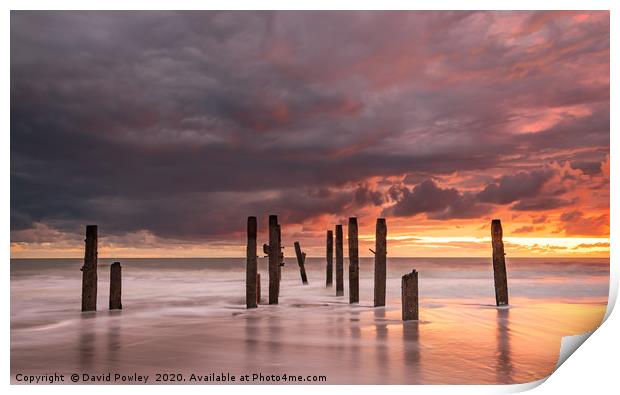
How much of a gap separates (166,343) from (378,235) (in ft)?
18.6

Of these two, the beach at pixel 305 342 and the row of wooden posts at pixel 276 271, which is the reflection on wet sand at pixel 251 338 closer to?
the beach at pixel 305 342

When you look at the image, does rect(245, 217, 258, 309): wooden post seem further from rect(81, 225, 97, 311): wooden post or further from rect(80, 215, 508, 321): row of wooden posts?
rect(81, 225, 97, 311): wooden post

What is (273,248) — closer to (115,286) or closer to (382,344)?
(115,286)

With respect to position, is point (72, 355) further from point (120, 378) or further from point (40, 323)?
point (40, 323)

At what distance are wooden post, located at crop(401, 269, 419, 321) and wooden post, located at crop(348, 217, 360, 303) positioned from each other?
3.37 metres

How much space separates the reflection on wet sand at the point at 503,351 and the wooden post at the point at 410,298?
172cm

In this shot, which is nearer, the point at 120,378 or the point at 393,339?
the point at 120,378

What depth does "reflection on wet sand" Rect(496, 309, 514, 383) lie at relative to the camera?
8562mm

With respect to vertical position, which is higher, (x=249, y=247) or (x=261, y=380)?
(x=249, y=247)

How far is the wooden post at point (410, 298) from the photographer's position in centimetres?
1245

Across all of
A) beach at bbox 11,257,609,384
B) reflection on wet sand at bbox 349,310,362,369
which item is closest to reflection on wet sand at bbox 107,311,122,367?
beach at bbox 11,257,609,384
